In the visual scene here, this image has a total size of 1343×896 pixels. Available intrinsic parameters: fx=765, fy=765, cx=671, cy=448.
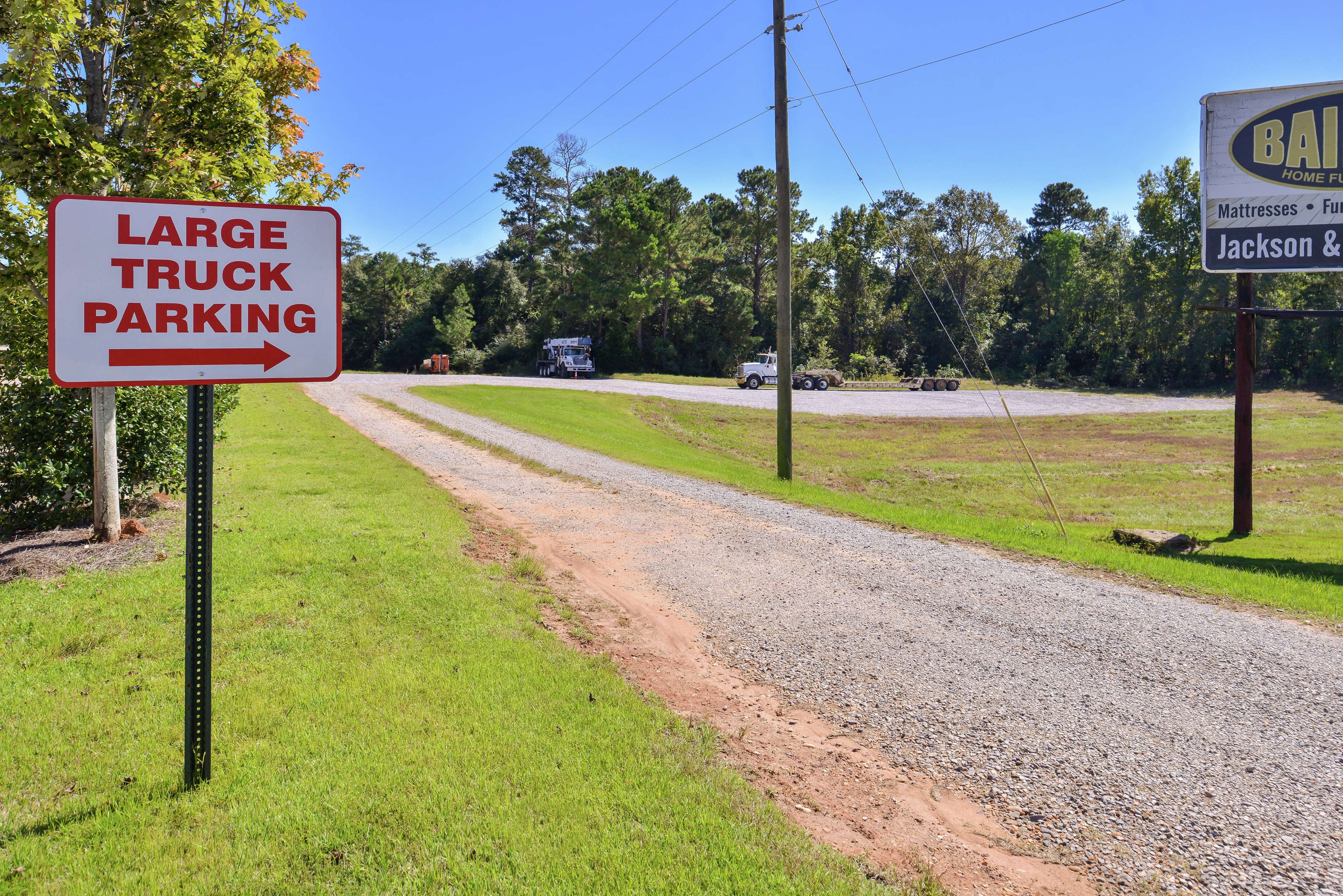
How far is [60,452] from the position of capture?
8023 mm

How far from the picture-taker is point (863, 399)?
43.2 metres

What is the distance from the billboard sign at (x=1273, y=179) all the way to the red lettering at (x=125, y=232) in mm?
14370

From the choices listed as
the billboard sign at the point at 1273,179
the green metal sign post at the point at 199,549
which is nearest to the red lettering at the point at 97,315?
the green metal sign post at the point at 199,549

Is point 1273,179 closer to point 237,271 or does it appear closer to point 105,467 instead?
point 237,271

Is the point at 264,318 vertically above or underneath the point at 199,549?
above

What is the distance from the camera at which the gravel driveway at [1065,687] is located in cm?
353

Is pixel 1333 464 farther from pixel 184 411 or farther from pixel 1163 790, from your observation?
pixel 184 411

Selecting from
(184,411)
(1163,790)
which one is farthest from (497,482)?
(1163,790)

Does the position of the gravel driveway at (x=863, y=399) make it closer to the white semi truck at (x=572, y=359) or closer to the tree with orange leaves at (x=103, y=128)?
the white semi truck at (x=572, y=359)

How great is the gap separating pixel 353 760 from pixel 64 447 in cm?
654


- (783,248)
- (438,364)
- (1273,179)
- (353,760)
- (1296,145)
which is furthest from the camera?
(438,364)

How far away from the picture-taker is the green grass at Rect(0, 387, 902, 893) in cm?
312

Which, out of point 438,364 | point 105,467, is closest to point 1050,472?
point 105,467

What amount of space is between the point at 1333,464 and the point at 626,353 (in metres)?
46.2
